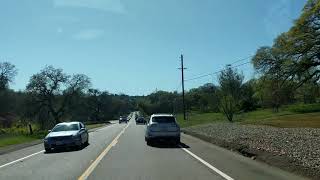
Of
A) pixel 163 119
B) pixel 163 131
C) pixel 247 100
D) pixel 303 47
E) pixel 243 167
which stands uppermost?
pixel 303 47

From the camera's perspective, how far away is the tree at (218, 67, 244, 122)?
64.2 metres

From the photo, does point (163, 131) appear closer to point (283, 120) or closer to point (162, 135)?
point (162, 135)

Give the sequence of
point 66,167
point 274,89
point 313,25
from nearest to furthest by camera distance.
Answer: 1. point 66,167
2. point 313,25
3. point 274,89

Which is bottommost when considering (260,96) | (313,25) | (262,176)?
(262,176)

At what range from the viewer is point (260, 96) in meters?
65.9

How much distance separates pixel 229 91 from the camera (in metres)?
81.8

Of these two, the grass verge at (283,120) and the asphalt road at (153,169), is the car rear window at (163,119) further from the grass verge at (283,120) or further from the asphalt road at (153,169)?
the grass verge at (283,120)

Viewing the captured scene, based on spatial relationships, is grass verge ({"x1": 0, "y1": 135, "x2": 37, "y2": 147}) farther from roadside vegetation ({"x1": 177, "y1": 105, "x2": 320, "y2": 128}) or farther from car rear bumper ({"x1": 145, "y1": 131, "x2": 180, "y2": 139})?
roadside vegetation ({"x1": 177, "y1": 105, "x2": 320, "y2": 128})

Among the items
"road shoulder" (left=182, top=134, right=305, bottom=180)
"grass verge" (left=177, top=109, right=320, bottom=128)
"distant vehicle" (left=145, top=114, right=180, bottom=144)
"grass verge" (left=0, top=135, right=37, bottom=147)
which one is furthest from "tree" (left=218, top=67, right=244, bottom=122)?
"road shoulder" (left=182, top=134, right=305, bottom=180)

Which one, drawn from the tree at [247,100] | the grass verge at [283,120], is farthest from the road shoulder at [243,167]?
the tree at [247,100]

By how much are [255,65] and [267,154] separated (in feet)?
158

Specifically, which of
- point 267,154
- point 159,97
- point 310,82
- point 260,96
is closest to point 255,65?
point 260,96

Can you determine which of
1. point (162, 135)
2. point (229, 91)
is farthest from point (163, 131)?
point (229, 91)

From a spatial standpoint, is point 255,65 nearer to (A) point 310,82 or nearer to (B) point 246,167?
(A) point 310,82
